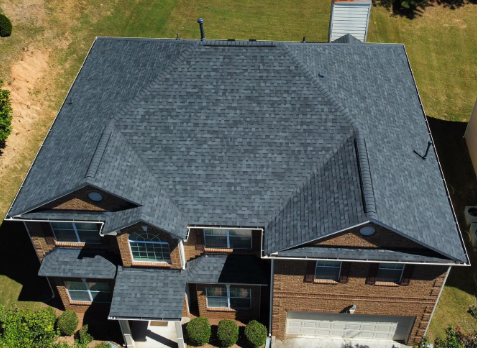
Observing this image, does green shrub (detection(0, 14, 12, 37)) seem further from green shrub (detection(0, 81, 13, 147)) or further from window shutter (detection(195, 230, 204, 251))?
window shutter (detection(195, 230, 204, 251))

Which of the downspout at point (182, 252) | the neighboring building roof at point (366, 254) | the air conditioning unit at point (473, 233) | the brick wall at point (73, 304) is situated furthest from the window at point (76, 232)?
A: the air conditioning unit at point (473, 233)

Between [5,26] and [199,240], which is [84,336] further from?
[5,26]

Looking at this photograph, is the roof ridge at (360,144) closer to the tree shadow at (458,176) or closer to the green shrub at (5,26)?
the tree shadow at (458,176)

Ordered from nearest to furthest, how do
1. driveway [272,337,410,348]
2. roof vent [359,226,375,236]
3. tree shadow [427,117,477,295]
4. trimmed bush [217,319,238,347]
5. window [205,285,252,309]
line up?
roof vent [359,226,375,236], trimmed bush [217,319,238,347], window [205,285,252,309], driveway [272,337,410,348], tree shadow [427,117,477,295]

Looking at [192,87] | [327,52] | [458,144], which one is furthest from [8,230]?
[458,144]

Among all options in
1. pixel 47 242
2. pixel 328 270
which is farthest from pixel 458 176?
pixel 47 242

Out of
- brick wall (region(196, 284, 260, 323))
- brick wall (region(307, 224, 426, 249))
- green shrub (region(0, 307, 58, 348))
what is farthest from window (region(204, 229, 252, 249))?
green shrub (region(0, 307, 58, 348))

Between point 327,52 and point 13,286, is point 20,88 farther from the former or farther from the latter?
point 327,52
